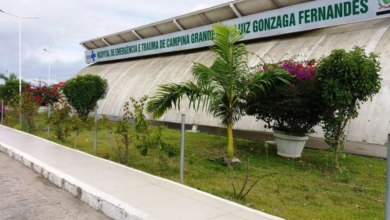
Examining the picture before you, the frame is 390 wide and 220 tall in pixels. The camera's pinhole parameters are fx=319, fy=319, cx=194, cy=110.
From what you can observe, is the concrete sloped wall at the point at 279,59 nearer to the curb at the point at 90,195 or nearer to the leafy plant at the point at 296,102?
the leafy plant at the point at 296,102

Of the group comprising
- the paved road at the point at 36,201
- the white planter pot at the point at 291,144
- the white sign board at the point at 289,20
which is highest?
the white sign board at the point at 289,20

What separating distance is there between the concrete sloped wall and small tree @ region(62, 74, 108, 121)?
9.58 ft

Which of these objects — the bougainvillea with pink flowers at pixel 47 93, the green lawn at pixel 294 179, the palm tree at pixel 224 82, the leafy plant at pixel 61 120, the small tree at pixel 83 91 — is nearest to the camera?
the green lawn at pixel 294 179

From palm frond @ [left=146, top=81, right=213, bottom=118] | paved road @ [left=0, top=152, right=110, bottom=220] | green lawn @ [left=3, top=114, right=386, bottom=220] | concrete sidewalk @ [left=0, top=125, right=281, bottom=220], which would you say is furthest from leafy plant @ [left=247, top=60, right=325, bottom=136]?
paved road @ [left=0, top=152, right=110, bottom=220]

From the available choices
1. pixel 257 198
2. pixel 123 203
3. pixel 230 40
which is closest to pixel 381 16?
pixel 230 40

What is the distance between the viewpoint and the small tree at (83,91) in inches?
641

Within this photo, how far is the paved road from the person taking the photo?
4.48 m

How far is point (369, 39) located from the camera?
36.0 feet

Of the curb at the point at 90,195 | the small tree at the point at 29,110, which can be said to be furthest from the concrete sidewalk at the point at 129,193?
the small tree at the point at 29,110

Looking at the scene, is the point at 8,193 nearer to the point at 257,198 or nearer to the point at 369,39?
the point at 257,198

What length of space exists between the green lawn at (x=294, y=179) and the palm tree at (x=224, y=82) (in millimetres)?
1143

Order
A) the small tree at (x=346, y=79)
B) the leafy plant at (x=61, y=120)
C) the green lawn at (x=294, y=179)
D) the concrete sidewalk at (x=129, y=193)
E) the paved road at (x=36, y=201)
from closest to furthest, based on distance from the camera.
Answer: the concrete sidewalk at (x=129, y=193), the paved road at (x=36, y=201), the green lawn at (x=294, y=179), the small tree at (x=346, y=79), the leafy plant at (x=61, y=120)

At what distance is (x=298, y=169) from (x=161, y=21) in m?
15.2

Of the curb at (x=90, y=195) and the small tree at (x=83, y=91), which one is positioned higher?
the small tree at (x=83, y=91)
